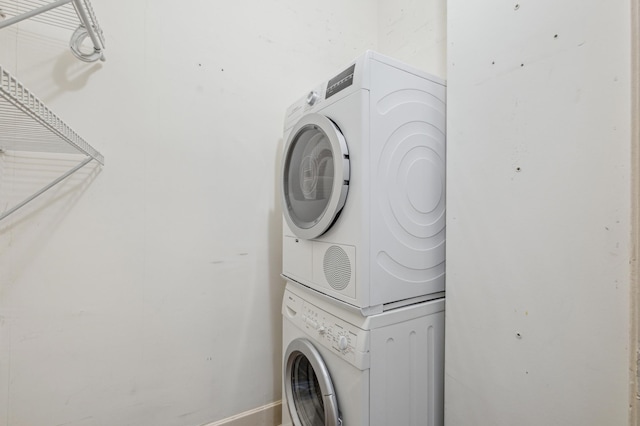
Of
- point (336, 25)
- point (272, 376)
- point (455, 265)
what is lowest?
point (272, 376)

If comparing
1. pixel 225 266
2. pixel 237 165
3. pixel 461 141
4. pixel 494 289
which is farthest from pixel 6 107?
pixel 494 289

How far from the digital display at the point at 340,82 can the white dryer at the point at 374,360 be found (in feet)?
2.60

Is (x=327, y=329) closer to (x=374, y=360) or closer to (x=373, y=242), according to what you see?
(x=374, y=360)

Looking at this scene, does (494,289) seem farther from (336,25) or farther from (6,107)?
(336,25)

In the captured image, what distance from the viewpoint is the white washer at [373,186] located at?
0.99 meters

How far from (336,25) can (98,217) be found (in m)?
1.68

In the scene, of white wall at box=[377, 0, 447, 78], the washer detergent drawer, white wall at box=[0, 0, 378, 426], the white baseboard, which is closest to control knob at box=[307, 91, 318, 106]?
white wall at box=[0, 0, 378, 426]

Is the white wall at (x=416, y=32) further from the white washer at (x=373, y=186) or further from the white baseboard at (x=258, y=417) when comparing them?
the white baseboard at (x=258, y=417)

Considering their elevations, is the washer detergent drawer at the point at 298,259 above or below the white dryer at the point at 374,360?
above

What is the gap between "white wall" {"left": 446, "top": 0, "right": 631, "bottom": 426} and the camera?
723 mm

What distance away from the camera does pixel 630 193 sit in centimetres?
70

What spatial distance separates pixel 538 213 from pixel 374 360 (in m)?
0.69

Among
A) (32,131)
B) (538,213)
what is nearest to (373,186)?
(538,213)

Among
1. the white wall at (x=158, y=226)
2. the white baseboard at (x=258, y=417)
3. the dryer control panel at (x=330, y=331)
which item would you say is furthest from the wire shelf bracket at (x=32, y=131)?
the white baseboard at (x=258, y=417)
